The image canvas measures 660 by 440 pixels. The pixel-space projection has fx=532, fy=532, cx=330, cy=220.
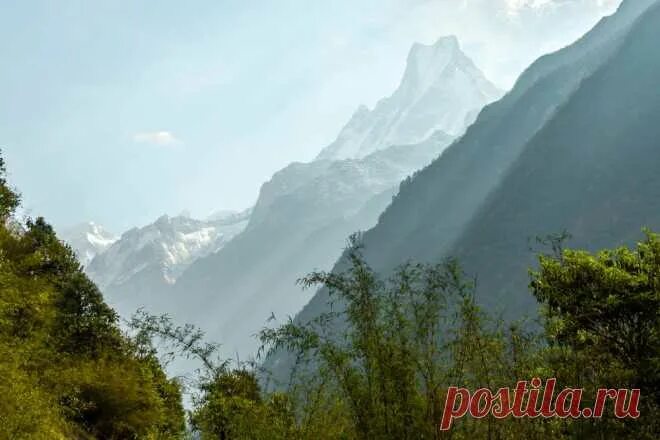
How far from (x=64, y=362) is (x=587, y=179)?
15670cm

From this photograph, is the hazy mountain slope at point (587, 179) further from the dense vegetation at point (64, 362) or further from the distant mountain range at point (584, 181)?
the dense vegetation at point (64, 362)

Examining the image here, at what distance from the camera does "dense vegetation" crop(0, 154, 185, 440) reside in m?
14.4

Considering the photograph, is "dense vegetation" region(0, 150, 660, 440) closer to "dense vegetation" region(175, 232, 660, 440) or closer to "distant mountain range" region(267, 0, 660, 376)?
"dense vegetation" region(175, 232, 660, 440)

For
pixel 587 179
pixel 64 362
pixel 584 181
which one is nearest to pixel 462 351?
pixel 64 362

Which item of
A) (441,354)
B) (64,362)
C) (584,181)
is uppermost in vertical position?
(584,181)

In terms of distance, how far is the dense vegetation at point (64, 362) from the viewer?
14383 millimetres

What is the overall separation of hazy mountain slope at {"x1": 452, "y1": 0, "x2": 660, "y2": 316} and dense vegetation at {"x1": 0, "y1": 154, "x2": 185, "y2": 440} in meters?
113

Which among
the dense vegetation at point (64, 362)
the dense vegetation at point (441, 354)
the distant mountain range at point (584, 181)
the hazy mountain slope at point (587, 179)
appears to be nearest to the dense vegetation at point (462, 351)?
the dense vegetation at point (441, 354)

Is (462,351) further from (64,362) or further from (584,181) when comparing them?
(584,181)

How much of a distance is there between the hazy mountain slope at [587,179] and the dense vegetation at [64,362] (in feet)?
371

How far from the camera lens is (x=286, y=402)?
13.9 metres

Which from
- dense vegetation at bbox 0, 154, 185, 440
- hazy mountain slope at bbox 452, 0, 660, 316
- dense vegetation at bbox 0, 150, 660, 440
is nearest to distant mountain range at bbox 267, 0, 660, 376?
hazy mountain slope at bbox 452, 0, 660, 316

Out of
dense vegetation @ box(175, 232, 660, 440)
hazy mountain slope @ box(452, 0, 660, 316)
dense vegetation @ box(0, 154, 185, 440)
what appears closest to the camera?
dense vegetation @ box(175, 232, 660, 440)

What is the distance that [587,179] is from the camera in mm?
153500
